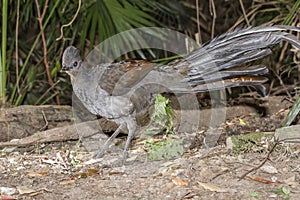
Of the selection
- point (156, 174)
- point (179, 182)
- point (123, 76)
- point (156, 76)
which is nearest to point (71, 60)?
point (123, 76)

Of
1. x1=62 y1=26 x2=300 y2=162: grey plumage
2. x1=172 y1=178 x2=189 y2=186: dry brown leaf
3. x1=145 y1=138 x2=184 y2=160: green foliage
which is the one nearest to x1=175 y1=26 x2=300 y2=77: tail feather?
x1=62 y1=26 x2=300 y2=162: grey plumage

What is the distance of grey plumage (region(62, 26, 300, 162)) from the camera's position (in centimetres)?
307

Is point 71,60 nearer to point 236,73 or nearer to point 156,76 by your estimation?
point 156,76

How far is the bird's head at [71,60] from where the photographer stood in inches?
126

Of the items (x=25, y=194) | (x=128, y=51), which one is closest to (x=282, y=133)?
(x=25, y=194)

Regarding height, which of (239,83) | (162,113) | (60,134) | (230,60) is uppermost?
(230,60)

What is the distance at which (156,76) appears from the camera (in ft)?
10.8

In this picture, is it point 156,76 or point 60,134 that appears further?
point 60,134

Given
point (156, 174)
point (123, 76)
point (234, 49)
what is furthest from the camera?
point (123, 76)

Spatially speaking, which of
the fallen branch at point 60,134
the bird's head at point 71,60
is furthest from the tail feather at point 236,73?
the fallen branch at point 60,134

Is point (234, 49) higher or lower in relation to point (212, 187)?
higher

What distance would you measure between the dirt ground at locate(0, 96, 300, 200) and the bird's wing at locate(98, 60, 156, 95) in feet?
1.38

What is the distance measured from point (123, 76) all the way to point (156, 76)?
205 mm

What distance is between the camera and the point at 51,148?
357cm
